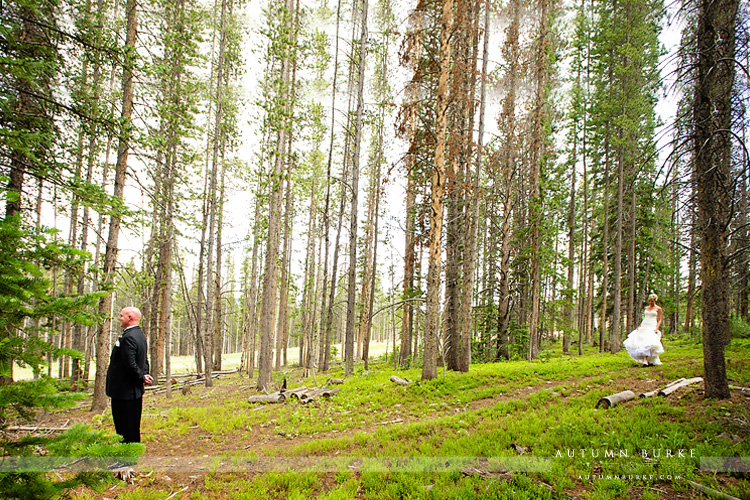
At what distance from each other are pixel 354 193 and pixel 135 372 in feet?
28.6

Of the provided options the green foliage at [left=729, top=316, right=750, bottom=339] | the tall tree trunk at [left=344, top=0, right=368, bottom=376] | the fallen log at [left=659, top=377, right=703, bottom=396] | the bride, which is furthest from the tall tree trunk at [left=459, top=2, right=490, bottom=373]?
the green foliage at [left=729, top=316, right=750, bottom=339]

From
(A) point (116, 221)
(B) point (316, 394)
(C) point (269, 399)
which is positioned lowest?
(C) point (269, 399)

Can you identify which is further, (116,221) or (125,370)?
(116,221)

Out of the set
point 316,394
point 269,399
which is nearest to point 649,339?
point 316,394

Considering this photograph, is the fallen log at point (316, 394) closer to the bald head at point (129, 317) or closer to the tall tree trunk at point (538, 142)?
the bald head at point (129, 317)

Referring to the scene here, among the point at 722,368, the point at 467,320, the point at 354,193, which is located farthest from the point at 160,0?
the point at 722,368

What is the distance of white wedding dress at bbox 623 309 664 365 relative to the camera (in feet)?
32.3

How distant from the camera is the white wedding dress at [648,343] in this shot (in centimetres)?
985

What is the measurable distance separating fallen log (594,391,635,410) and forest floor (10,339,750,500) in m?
0.13

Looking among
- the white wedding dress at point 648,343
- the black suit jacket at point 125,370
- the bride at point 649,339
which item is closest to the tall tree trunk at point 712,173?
the bride at point 649,339

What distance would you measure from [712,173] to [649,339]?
6.18 meters

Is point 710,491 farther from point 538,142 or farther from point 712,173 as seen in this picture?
point 538,142

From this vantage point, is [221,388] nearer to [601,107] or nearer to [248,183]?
[248,183]

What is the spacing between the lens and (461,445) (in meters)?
5.43
